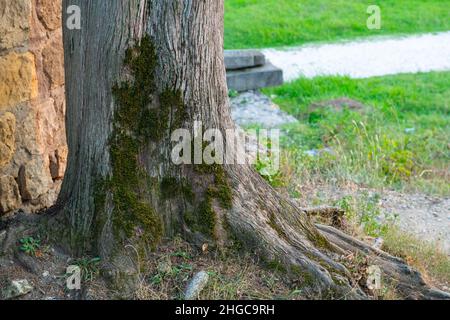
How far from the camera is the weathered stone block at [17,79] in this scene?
4566 millimetres

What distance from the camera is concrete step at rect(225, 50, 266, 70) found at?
406 inches

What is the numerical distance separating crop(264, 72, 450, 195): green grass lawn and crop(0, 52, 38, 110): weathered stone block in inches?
108

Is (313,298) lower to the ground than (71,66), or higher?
lower

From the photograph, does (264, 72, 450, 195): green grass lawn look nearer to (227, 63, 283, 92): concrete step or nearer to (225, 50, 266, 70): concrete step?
(227, 63, 283, 92): concrete step

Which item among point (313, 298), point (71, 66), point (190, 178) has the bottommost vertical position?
point (313, 298)

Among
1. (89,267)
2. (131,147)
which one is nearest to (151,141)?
(131,147)

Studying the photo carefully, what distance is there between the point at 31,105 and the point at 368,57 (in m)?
8.19

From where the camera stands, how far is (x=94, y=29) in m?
4.01

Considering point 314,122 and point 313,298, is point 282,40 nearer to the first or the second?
point 314,122

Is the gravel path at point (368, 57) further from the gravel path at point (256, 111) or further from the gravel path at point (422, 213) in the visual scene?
the gravel path at point (422, 213)

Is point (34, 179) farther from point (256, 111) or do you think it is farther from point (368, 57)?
point (368, 57)

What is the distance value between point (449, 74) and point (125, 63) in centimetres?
800

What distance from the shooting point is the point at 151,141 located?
407 centimetres

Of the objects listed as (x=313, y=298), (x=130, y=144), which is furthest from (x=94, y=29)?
(x=313, y=298)
